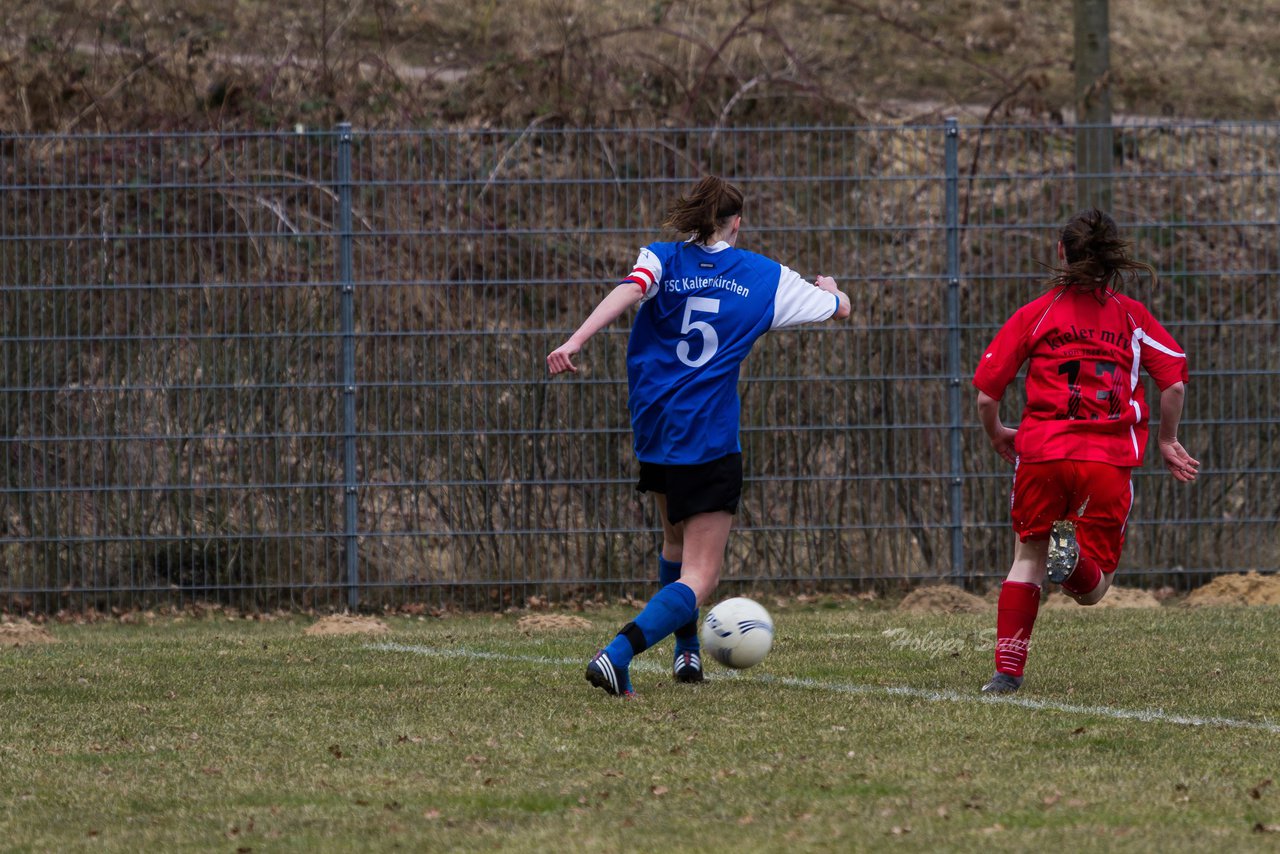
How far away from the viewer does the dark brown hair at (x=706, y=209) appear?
255 inches

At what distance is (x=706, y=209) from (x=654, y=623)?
1.55m

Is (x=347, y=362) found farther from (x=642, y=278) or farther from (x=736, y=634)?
(x=736, y=634)

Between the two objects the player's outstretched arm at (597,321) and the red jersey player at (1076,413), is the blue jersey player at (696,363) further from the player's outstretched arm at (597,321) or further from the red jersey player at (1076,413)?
the red jersey player at (1076,413)

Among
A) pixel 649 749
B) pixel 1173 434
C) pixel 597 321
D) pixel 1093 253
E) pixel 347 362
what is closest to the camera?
pixel 649 749

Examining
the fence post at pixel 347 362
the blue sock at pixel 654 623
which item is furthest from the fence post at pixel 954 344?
the blue sock at pixel 654 623

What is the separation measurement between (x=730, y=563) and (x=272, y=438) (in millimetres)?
2939

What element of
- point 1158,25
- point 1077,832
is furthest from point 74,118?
point 1158,25

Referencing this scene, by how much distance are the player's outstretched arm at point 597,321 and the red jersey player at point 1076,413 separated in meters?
1.35

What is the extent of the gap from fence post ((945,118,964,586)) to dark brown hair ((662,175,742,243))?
15.2 feet

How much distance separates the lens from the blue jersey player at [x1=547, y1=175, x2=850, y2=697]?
6348 mm

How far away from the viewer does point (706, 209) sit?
6.46 meters

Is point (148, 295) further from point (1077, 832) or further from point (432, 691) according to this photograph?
point (1077, 832)

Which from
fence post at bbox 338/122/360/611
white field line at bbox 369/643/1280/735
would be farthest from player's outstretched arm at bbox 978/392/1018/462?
fence post at bbox 338/122/360/611

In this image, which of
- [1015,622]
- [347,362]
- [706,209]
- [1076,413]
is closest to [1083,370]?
[1076,413]
